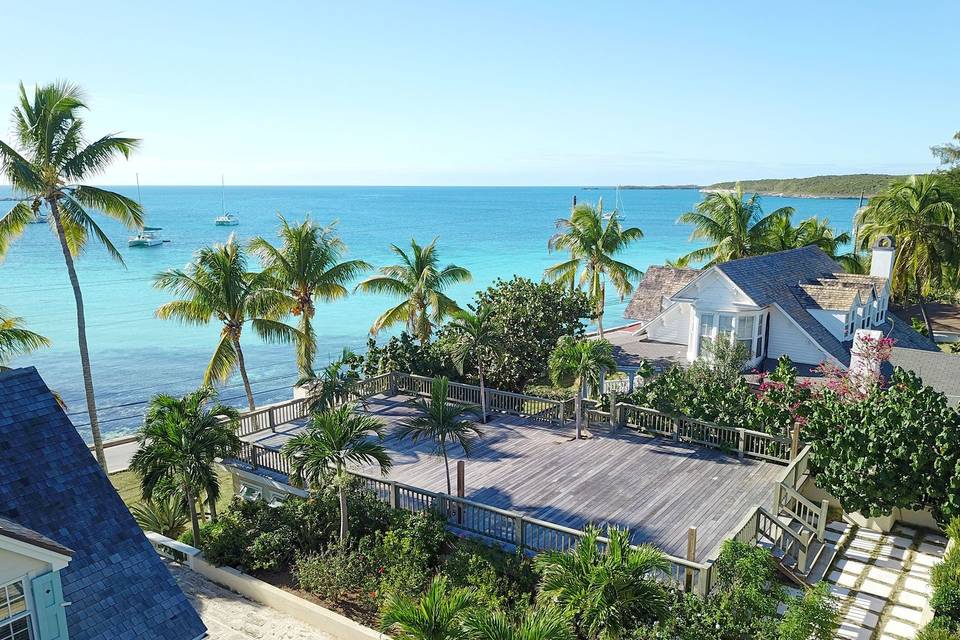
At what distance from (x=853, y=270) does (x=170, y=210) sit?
592 feet

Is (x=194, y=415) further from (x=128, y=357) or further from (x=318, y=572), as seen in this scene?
(x=128, y=357)

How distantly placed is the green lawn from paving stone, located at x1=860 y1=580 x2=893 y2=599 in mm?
16437

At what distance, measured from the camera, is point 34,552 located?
754 cm

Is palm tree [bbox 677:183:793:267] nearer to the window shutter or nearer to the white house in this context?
the white house

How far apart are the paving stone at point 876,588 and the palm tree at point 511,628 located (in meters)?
7.34

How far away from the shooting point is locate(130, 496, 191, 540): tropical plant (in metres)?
17.7

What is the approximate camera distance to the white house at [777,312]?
23.0 metres

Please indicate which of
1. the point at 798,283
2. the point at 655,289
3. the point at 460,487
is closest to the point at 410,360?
the point at 460,487

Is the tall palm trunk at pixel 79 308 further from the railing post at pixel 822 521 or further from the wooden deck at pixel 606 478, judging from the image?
the railing post at pixel 822 521

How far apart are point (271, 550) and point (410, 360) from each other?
9.56 m

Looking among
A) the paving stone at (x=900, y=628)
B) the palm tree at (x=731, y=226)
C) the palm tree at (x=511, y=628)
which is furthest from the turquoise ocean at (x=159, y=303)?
the paving stone at (x=900, y=628)

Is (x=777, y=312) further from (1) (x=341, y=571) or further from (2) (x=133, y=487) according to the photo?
(2) (x=133, y=487)

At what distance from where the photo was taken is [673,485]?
15.6 meters

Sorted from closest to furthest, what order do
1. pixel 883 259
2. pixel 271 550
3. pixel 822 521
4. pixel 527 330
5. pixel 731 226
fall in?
1. pixel 822 521
2. pixel 271 550
3. pixel 527 330
4. pixel 883 259
5. pixel 731 226
